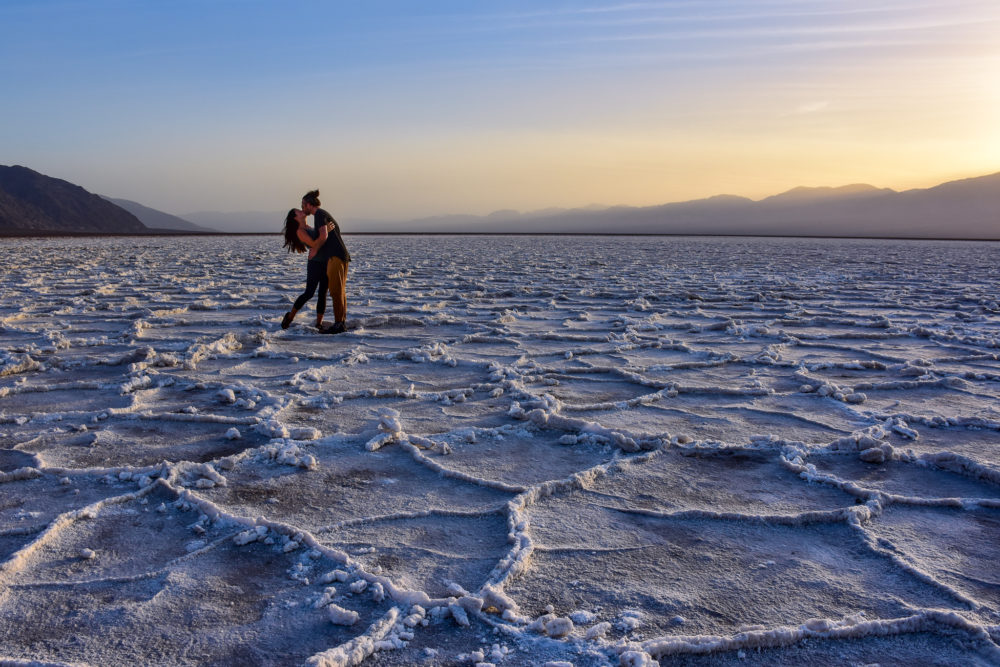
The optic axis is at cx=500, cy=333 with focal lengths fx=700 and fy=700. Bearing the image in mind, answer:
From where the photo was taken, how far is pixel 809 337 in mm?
5496

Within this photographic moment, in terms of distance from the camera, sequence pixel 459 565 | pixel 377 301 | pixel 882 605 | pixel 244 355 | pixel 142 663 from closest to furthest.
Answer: pixel 142 663 → pixel 882 605 → pixel 459 565 → pixel 244 355 → pixel 377 301

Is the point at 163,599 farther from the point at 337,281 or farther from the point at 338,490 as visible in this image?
the point at 337,281

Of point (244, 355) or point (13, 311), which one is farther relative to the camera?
point (13, 311)

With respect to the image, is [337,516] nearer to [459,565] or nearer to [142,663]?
[459,565]

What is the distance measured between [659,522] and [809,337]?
3906mm

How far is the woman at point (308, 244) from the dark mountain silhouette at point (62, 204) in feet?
236

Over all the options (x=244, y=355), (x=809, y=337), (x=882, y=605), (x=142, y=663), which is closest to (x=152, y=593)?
(x=142, y=663)

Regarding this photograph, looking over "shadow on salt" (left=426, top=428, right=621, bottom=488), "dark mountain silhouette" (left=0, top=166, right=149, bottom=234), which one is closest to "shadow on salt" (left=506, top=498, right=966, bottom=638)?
"shadow on salt" (left=426, top=428, right=621, bottom=488)

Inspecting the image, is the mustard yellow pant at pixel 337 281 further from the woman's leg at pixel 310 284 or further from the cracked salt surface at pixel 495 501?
the cracked salt surface at pixel 495 501

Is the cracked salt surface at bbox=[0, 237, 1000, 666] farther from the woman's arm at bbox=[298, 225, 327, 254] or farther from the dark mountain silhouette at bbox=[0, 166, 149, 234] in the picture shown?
the dark mountain silhouette at bbox=[0, 166, 149, 234]

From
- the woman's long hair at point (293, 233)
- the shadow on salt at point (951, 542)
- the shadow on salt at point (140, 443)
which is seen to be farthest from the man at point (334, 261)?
the shadow on salt at point (951, 542)

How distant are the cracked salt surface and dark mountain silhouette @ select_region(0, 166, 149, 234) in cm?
7399

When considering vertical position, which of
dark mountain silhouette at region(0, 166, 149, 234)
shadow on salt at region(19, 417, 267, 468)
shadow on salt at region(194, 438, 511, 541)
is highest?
dark mountain silhouette at region(0, 166, 149, 234)

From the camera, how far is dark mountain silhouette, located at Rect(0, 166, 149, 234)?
68750 mm
